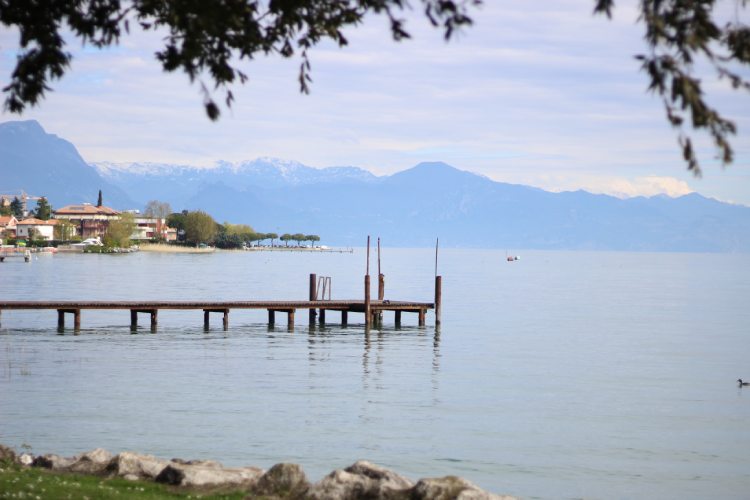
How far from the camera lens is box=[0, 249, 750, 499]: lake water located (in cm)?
1666

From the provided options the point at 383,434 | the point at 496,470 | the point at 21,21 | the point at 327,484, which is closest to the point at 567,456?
the point at 496,470

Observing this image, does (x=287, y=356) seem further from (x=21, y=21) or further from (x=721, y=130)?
(x=721, y=130)

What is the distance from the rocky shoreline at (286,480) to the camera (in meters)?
10.8

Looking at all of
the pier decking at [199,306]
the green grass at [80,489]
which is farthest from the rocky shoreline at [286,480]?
the pier decking at [199,306]

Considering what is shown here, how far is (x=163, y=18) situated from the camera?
368 inches

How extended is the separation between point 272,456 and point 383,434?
325cm

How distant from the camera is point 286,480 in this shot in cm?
1117

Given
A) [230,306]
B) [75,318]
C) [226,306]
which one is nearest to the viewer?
[75,318]

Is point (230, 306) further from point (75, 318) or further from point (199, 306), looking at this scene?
point (75, 318)

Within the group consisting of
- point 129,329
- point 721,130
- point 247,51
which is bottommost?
point 129,329

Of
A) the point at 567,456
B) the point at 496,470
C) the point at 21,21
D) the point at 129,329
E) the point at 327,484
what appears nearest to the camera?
the point at 21,21

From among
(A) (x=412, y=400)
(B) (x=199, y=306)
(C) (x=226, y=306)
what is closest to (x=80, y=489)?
(A) (x=412, y=400)

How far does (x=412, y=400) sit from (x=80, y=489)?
13276 mm

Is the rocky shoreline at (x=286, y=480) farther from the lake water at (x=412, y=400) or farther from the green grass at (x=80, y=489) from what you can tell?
the lake water at (x=412, y=400)
